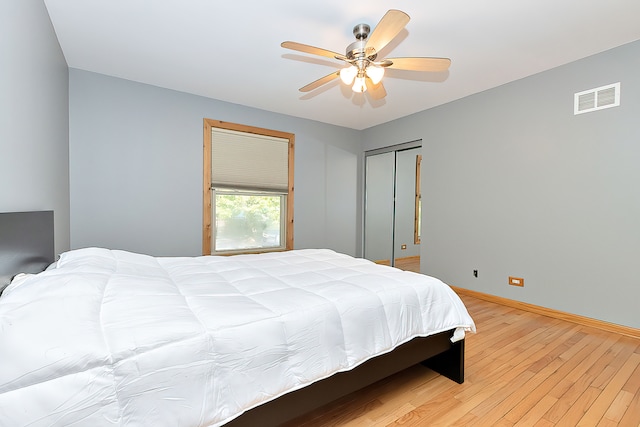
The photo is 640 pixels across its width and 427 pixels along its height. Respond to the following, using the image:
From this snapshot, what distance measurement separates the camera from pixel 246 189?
13.3 ft

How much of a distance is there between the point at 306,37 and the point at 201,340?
240 cm

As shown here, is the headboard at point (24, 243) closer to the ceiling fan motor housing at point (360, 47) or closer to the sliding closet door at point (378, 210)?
the ceiling fan motor housing at point (360, 47)

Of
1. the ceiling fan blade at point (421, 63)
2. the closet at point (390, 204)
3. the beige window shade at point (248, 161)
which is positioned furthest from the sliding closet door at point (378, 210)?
the ceiling fan blade at point (421, 63)

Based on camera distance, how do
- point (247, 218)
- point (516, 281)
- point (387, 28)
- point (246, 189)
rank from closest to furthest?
point (387, 28) → point (516, 281) → point (246, 189) → point (247, 218)

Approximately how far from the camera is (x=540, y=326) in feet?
9.01

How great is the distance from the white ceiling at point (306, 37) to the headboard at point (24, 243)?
160cm

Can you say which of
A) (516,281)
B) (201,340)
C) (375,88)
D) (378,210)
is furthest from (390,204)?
(201,340)

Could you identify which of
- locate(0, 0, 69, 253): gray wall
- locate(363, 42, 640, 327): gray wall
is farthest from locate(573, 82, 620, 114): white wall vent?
locate(0, 0, 69, 253): gray wall

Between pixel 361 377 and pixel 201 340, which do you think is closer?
pixel 201 340

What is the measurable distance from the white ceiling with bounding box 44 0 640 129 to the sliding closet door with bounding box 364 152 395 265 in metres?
1.80

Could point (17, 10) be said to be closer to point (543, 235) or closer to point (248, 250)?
point (248, 250)

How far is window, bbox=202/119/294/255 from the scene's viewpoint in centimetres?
381

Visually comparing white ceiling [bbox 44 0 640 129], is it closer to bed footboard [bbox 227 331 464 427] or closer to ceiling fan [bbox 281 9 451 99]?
ceiling fan [bbox 281 9 451 99]

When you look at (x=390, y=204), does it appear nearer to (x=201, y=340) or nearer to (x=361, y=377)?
A: (x=361, y=377)
